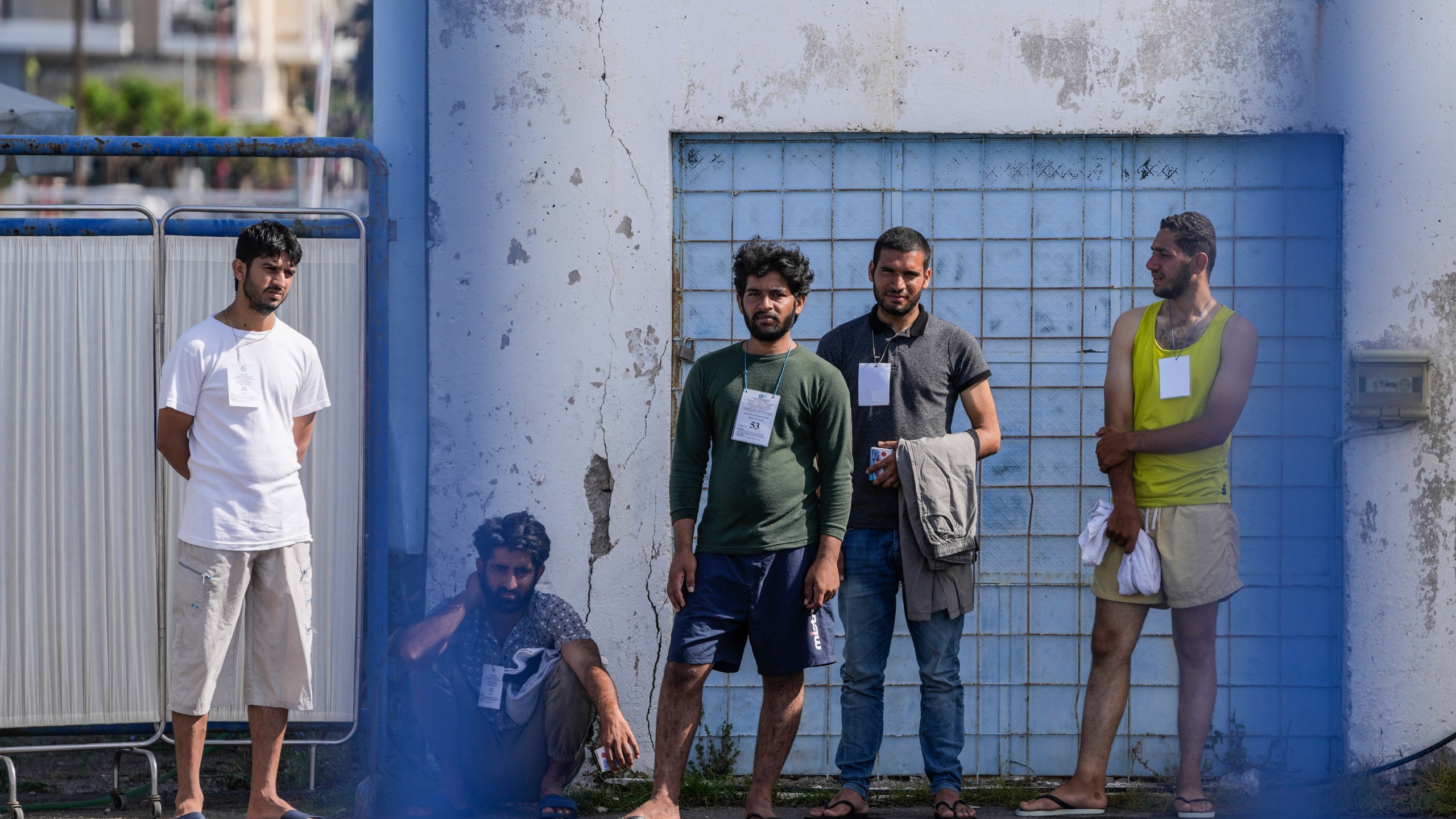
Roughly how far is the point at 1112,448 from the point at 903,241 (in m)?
0.90

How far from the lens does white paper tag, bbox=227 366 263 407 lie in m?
3.80

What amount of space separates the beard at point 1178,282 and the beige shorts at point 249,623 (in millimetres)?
2725

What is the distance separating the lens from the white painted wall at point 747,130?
4.59 meters

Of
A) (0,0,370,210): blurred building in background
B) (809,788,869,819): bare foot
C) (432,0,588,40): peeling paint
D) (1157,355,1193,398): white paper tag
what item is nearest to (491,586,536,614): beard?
(809,788,869,819): bare foot

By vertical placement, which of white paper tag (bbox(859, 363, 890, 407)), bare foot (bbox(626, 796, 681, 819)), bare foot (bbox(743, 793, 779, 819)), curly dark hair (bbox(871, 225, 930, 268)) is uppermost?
curly dark hair (bbox(871, 225, 930, 268))

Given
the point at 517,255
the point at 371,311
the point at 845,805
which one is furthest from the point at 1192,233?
the point at 371,311

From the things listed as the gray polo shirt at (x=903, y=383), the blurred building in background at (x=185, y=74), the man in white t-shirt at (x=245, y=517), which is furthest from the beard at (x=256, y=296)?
the blurred building in background at (x=185, y=74)

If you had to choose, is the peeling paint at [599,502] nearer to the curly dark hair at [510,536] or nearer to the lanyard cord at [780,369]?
the curly dark hair at [510,536]

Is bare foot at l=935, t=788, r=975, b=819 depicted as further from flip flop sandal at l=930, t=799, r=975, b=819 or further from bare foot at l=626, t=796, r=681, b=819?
bare foot at l=626, t=796, r=681, b=819

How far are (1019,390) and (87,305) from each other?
10.6ft

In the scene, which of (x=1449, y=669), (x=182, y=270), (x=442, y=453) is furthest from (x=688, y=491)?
(x=1449, y=669)

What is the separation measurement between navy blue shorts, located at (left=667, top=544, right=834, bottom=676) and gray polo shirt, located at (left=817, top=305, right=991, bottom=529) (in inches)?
13.4

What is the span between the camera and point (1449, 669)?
4.59 metres

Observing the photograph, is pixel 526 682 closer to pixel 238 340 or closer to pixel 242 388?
pixel 242 388
